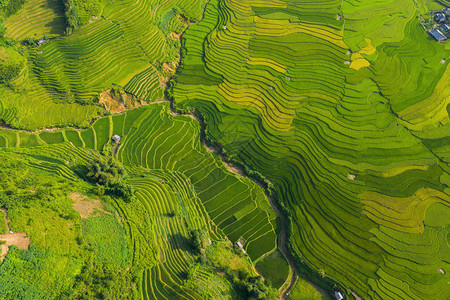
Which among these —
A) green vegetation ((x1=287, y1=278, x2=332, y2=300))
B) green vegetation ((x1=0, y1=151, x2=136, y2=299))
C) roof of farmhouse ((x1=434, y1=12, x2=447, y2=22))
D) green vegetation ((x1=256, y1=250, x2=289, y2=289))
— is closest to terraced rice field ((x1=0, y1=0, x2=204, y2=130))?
green vegetation ((x1=0, y1=151, x2=136, y2=299))

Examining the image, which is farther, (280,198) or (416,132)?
(416,132)

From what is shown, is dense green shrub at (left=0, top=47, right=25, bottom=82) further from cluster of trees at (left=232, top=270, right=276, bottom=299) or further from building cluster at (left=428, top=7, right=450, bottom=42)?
building cluster at (left=428, top=7, right=450, bottom=42)

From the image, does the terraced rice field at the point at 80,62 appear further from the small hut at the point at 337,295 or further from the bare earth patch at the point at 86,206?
the small hut at the point at 337,295

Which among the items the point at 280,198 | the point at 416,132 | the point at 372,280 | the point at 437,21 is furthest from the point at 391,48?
the point at 372,280

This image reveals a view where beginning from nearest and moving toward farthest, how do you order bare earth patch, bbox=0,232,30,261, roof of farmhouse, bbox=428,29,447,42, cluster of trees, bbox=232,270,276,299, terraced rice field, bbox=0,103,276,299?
bare earth patch, bbox=0,232,30,261
cluster of trees, bbox=232,270,276,299
terraced rice field, bbox=0,103,276,299
roof of farmhouse, bbox=428,29,447,42

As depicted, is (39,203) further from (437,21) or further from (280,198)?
(437,21)

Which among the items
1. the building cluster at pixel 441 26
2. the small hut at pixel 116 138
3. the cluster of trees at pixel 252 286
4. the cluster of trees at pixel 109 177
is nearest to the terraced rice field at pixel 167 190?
the small hut at pixel 116 138
